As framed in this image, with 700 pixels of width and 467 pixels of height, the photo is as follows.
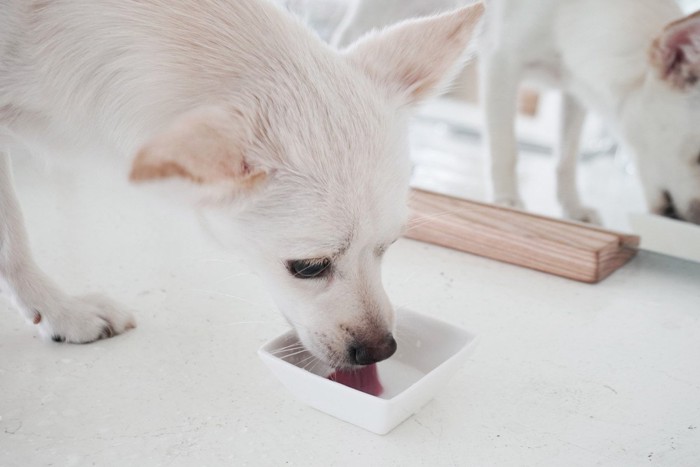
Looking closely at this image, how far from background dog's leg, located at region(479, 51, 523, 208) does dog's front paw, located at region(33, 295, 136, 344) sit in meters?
1.46

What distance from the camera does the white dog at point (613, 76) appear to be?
219cm

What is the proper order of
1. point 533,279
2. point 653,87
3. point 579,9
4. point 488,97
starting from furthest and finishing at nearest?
point 488,97, point 579,9, point 653,87, point 533,279

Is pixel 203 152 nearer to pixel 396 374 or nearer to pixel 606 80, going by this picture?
pixel 396 374

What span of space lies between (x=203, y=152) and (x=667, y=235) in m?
1.68

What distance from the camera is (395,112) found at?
136cm

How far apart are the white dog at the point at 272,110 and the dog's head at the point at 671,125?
0.99 m

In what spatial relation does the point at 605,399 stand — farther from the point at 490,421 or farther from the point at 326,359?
the point at 326,359

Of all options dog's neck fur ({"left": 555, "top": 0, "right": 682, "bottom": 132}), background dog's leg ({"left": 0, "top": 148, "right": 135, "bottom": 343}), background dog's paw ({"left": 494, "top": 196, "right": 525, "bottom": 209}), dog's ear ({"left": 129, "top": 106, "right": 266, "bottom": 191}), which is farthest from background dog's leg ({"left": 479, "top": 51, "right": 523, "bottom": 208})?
dog's ear ({"left": 129, "top": 106, "right": 266, "bottom": 191})

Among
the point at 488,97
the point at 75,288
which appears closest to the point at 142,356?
the point at 75,288

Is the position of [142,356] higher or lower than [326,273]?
lower

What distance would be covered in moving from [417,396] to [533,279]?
0.89 metres

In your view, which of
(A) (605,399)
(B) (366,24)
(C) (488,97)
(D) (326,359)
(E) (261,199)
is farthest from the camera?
(B) (366,24)

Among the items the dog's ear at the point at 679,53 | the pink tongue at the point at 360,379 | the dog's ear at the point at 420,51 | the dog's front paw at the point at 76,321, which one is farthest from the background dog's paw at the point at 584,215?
the dog's front paw at the point at 76,321

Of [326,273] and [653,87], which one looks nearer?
[326,273]
